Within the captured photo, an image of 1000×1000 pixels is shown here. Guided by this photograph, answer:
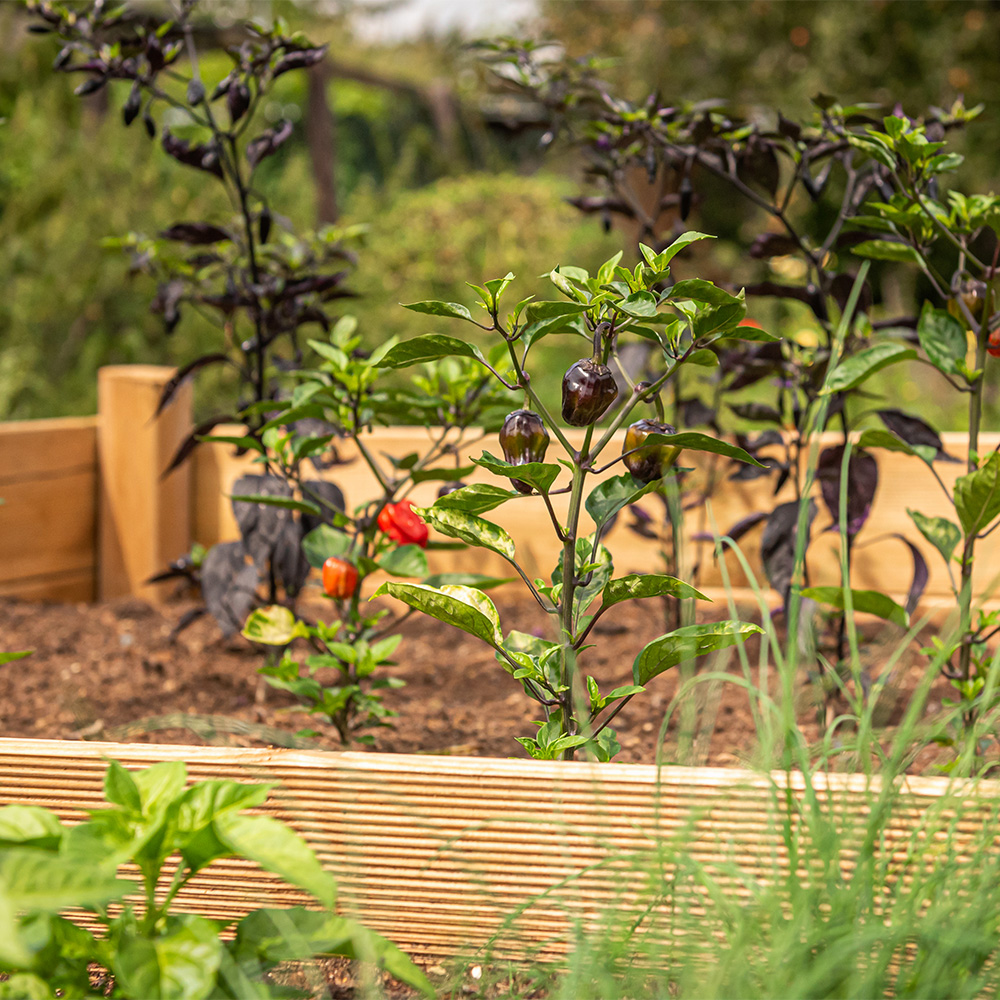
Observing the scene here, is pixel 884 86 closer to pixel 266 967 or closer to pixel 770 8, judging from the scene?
pixel 770 8

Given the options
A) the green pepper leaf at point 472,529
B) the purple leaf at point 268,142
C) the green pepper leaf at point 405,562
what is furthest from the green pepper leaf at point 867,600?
the purple leaf at point 268,142

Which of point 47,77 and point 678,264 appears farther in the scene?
point 47,77

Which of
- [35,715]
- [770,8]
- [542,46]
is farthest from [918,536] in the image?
[770,8]

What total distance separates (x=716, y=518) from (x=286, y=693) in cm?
95

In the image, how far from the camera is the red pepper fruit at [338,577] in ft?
4.29

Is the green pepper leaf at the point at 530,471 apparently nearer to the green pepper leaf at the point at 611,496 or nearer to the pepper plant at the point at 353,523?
the green pepper leaf at the point at 611,496

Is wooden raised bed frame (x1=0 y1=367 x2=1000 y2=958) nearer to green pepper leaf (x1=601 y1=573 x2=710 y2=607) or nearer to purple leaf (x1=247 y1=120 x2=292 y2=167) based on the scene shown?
→ green pepper leaf (x1=601 y1=573 x2=710 y2=607)

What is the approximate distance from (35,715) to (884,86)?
5.40 m

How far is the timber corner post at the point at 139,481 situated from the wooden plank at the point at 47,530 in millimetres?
42

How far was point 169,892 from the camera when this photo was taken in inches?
28.3

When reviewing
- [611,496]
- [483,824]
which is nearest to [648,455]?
[611,496]

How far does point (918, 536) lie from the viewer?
1904 millimetres

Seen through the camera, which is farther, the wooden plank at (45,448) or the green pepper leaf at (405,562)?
the wooden plank at (45,448)

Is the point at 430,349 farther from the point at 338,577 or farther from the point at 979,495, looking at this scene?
the point at 979,495
